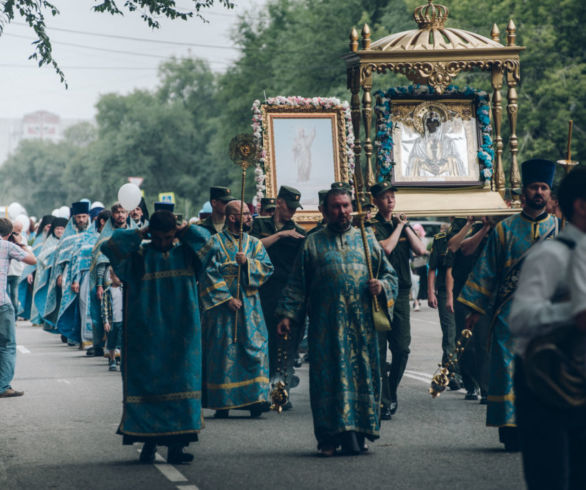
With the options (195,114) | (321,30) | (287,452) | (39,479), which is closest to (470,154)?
(287,452)

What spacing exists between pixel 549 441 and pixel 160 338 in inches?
163

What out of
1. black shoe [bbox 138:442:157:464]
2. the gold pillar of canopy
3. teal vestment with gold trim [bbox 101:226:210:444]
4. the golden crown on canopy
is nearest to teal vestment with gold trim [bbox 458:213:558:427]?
teal vestment with gold trim [bbox 101:226:210:444]

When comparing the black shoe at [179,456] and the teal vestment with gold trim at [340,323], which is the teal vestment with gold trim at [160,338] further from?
the teal vestment with gold trim at [340,323]

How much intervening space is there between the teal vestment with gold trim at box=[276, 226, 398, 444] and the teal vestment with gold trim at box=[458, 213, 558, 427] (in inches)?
26.4

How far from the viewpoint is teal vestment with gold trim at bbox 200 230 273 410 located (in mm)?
11141

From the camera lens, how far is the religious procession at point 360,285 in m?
5.31

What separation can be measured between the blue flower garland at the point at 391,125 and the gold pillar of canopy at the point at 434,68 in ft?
0.35

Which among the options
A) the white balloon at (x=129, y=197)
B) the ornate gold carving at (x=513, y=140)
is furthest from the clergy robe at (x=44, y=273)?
the ornate gold carving at (x=513, y=140)

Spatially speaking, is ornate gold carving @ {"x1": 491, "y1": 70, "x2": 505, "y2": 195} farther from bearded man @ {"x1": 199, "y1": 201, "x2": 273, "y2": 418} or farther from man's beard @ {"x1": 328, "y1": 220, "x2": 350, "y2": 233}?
man's beard @ {"x1": 328, "y1": 220, "x2": 350, "y2": 233}

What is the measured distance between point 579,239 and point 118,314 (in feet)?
37.9

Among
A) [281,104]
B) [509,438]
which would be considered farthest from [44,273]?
[509,438]

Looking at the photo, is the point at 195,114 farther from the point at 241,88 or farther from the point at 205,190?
the point at 241,88

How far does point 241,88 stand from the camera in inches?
2450

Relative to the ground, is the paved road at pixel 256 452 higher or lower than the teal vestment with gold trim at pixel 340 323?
lower
